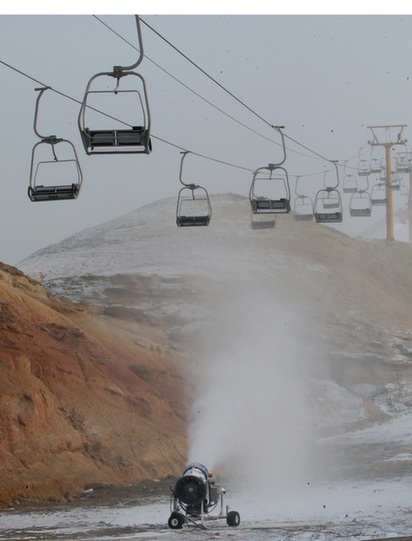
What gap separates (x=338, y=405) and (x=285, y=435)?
567cm

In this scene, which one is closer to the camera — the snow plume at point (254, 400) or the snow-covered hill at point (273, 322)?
the snow plume at point (254, 400)

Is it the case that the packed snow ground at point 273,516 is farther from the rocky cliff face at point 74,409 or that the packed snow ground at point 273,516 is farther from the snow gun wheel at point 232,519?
the rocky cliff face at point 74,409

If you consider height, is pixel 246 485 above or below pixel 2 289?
below

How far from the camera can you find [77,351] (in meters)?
29.4

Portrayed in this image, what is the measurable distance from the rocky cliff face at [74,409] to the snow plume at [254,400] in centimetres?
166

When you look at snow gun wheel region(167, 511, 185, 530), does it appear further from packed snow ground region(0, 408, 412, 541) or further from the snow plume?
the snow plume

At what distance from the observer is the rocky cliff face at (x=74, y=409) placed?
23203 millimetres

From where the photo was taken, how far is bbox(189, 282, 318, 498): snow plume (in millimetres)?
29484

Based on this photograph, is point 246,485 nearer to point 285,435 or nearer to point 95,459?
point 95,459

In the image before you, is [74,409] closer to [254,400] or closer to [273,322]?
[254,400]

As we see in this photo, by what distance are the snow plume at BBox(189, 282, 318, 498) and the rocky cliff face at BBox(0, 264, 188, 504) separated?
1660 millimetres

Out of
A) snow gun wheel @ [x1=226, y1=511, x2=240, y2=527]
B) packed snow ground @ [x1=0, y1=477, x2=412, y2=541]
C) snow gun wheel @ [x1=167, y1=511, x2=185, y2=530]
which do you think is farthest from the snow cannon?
snow gun wheel @ [x1=226, y1=511, x2=240, y2=527]

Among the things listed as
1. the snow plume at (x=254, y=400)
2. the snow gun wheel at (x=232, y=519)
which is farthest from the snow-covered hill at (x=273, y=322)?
the snow gun wheel at (x=232, y=519)

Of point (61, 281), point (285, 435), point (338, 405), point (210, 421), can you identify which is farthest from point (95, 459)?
point (61, 281)
